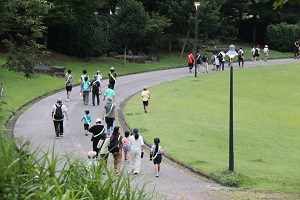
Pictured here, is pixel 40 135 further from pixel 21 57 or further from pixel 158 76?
pixel 158 76

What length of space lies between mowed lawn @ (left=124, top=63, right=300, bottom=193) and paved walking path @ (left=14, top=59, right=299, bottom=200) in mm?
1124

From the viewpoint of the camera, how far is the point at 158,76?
43.4 metres

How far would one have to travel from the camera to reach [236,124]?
26.9m

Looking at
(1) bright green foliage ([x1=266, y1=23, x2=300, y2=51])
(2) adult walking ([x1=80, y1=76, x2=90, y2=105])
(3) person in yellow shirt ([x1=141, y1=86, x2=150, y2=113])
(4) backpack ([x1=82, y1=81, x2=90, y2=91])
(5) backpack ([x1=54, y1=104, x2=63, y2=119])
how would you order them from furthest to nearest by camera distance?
(1) bright green foliage ([x1=266, y1=23, x2=300, y2=51])
(4) backpack ([x1=82, y1=81, x2=90, y2=91])
(2) adult walking ([x1=80, y1=76, x2=90, y2=105])
(3) person in yellow shirt ([x1=141, y1=86, x2=150, y2=113])
(5) backpack ([x1=54, y1=104, x2=63, y2=119])

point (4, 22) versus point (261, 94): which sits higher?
point (4, 22)

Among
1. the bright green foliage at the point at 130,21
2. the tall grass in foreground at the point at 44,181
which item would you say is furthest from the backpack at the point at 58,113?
the bright green foliage at the point at 130,21

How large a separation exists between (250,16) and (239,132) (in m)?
45.6

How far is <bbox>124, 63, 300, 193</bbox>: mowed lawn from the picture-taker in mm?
18406

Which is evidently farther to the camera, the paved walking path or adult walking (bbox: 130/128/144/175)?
adult walking (bbox: 130/128/144/175)

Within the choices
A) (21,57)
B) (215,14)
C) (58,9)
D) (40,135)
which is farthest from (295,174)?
(215,14)

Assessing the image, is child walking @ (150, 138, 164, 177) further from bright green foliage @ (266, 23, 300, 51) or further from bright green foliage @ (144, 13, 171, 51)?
bright green foliage @ (266, 23, 300, 51)

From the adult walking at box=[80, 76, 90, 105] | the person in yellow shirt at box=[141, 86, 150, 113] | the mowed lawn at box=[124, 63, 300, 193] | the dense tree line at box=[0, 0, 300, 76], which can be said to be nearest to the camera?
the mowed lawn at box=[124, 63, 300, 193]

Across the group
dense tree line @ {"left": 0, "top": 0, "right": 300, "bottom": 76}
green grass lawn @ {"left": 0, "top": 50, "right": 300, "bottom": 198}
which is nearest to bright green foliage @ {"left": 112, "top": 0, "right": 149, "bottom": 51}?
dense tree line @ {"left": 0, "top": 0, "right": 300, "bottom": 76}

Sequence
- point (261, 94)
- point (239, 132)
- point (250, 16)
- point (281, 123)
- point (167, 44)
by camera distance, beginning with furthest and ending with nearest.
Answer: point (250, 16)
point (167, 44)
point (261, 94)
point (281, 123)
point (239, 132)
